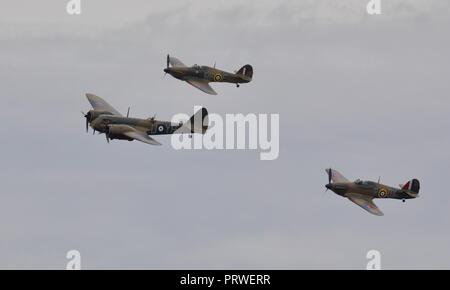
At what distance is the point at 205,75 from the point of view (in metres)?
186

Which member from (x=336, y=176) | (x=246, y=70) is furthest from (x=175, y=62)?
(x=336, y=176)

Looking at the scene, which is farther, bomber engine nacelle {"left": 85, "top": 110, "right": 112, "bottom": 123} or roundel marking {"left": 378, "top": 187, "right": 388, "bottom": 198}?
roundel marking {"left": 378, "top": 187, "right": 388, "bottom": 198}

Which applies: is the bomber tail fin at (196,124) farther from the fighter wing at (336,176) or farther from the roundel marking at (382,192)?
the roundel marking at (382,192)

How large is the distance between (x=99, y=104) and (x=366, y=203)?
3493 centimetres

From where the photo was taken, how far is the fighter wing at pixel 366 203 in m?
169

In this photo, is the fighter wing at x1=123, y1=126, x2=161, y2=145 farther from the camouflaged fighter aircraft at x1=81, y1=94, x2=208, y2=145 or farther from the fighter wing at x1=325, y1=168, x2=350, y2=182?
the fighter wing at x1=325, y1=168, x2=350, y2=182

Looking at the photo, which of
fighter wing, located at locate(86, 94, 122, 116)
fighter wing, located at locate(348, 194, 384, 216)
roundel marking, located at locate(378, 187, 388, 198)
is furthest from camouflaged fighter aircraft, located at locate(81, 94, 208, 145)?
roundel marking, located at locate(378, 187, 388, 198)

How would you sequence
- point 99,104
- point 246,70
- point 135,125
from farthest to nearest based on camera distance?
point 246,70, point 99,104, point 135,125

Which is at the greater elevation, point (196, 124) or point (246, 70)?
point (246, 70)

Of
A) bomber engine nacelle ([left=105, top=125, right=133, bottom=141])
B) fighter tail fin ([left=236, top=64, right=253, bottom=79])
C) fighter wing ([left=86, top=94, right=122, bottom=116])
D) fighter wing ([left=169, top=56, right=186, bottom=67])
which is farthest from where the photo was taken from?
fighter wing ([left=169, top=56, right=186, bottom=67])

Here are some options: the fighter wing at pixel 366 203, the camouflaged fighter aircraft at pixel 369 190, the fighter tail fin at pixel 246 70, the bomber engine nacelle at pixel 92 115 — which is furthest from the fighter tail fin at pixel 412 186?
the bomber engine nacelle at pixel 92 115

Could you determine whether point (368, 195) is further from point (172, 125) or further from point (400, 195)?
point (172, 125)

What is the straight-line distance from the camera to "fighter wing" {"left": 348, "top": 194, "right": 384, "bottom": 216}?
169300mm

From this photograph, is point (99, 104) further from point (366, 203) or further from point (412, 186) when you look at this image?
point (412, 186)
